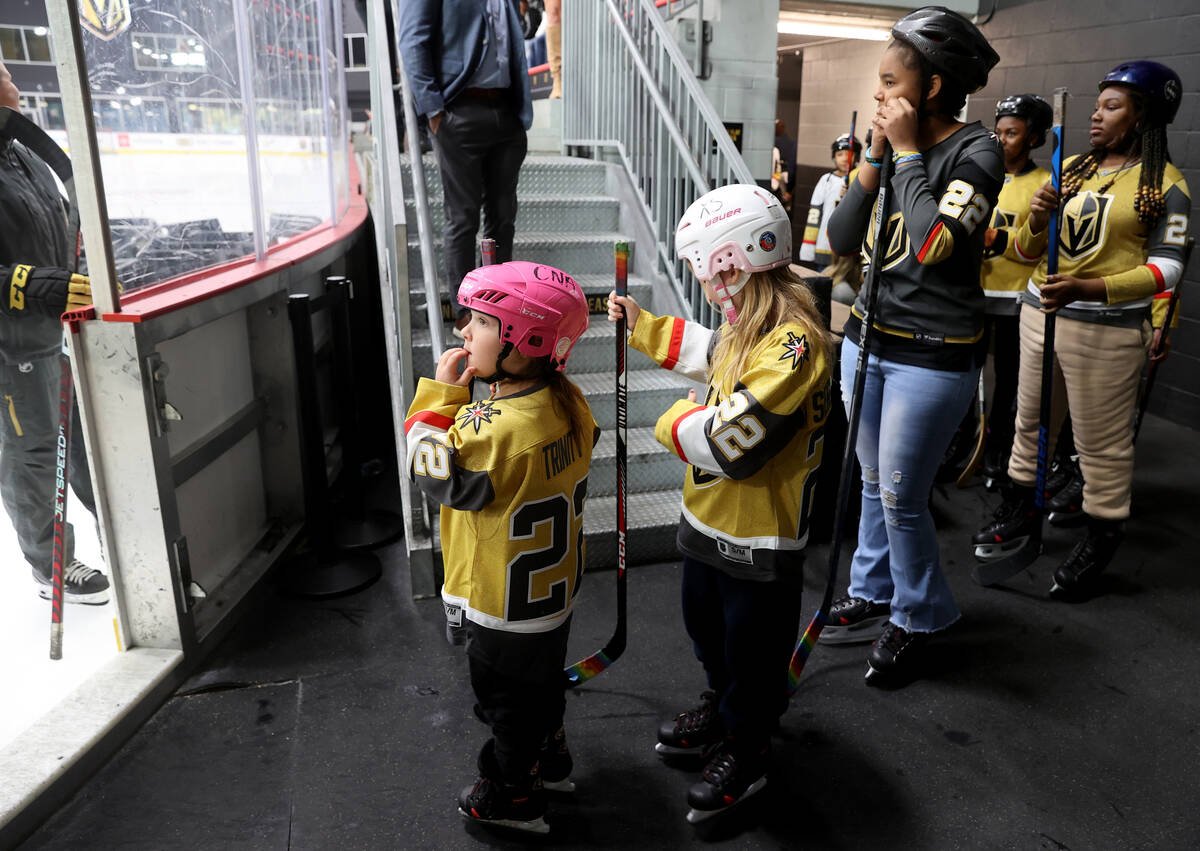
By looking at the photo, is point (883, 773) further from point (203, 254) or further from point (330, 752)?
point (203, 254)

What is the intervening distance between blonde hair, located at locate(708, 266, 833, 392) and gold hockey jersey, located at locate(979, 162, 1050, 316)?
254cm

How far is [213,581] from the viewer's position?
10.3ft

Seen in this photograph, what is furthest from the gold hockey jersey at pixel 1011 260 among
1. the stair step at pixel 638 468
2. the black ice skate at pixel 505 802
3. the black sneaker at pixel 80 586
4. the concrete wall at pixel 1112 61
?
the black sneaker at pixel 80 586

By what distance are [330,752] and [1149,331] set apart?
335 centimetres

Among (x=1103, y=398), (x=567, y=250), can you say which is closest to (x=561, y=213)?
(x=567, y=250)

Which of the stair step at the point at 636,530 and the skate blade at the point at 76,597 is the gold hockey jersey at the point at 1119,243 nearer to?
the stair step at the point at 636,530

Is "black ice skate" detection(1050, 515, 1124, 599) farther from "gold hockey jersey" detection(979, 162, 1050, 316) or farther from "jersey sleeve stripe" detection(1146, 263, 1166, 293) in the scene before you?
"gold hockey jersey" detection(979, 162, 1050, 316)

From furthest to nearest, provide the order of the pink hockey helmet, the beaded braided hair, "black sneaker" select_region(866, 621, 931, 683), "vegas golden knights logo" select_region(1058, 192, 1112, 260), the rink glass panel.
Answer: "vegas golden knights logo" select_region(1058, 192, 1112, 260)
the beaded braided hair
"black sneaker" select_region(866, 621, 931, 683)
the rink glass panel
the pink hockey helmet

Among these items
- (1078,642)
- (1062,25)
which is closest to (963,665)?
(1078,642)

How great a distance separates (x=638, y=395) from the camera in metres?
4.02

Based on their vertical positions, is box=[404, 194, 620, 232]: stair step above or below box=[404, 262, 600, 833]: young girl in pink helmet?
above

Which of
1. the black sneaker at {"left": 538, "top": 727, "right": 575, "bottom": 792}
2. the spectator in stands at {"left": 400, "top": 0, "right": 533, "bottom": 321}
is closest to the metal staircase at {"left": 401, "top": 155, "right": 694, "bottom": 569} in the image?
the spectator in stands at {"left": 400, "top": 0, "right": 533, "bottom": 321}

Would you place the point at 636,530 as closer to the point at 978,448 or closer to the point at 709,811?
the point at 709,811

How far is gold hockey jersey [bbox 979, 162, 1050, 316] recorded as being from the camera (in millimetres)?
4121
